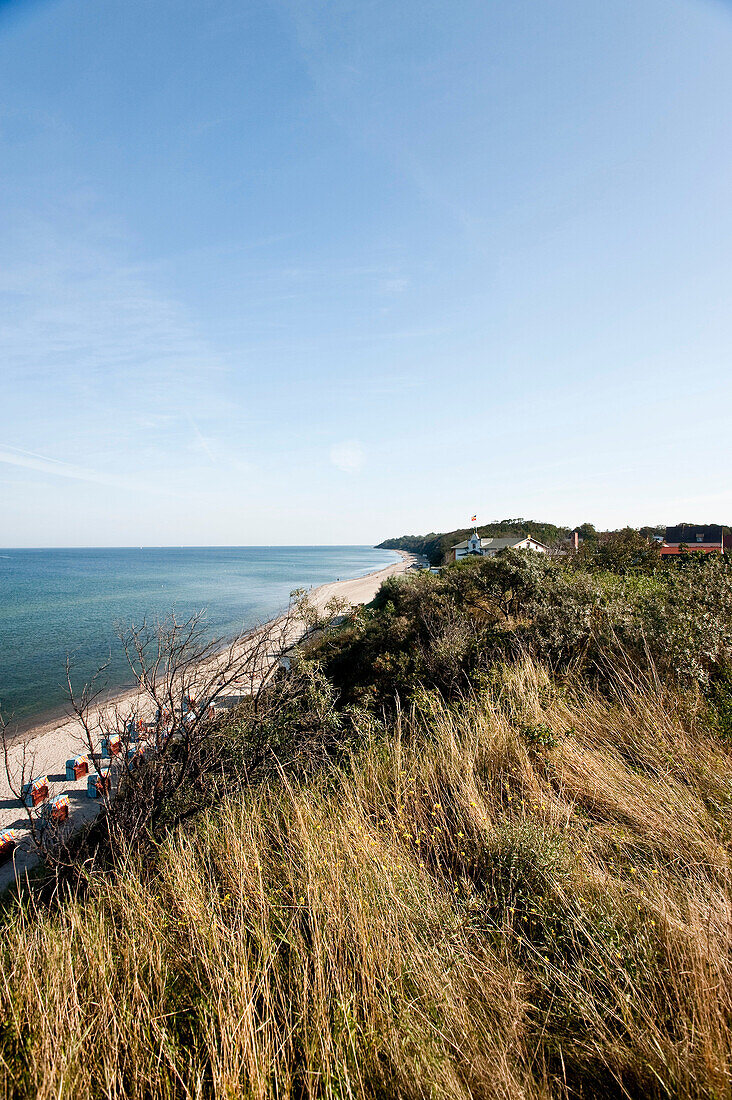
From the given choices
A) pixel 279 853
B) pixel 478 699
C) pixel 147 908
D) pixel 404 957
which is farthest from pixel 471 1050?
pixel 478 699

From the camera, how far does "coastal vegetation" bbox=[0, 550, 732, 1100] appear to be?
5.76ft

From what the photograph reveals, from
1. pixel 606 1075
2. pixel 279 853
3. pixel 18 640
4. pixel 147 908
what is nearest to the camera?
pixel 606 1075

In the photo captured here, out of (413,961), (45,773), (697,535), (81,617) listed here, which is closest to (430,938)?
(413,961)

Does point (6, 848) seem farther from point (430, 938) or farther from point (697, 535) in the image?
point (697, 535)

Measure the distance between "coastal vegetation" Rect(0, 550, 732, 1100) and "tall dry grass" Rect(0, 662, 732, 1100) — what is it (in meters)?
0.01

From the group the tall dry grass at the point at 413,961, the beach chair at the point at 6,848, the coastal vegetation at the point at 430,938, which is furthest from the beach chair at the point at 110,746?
the beach chair at the point at 6,848

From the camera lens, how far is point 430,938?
2.32 m

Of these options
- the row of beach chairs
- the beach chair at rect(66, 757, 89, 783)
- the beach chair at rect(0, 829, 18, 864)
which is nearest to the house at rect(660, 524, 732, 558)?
the beach chair at rect(66, 757, 89, 783)

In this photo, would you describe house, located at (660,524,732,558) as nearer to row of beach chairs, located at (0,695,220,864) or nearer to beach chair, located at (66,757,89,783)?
beach chair, located at (66,757,89,783)

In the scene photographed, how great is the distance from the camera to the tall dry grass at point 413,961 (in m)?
1.74

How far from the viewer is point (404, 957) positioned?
214cm

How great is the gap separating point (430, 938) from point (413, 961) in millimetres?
279

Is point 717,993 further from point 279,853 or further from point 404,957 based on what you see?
point 279,853

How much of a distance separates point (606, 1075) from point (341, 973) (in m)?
1.07
